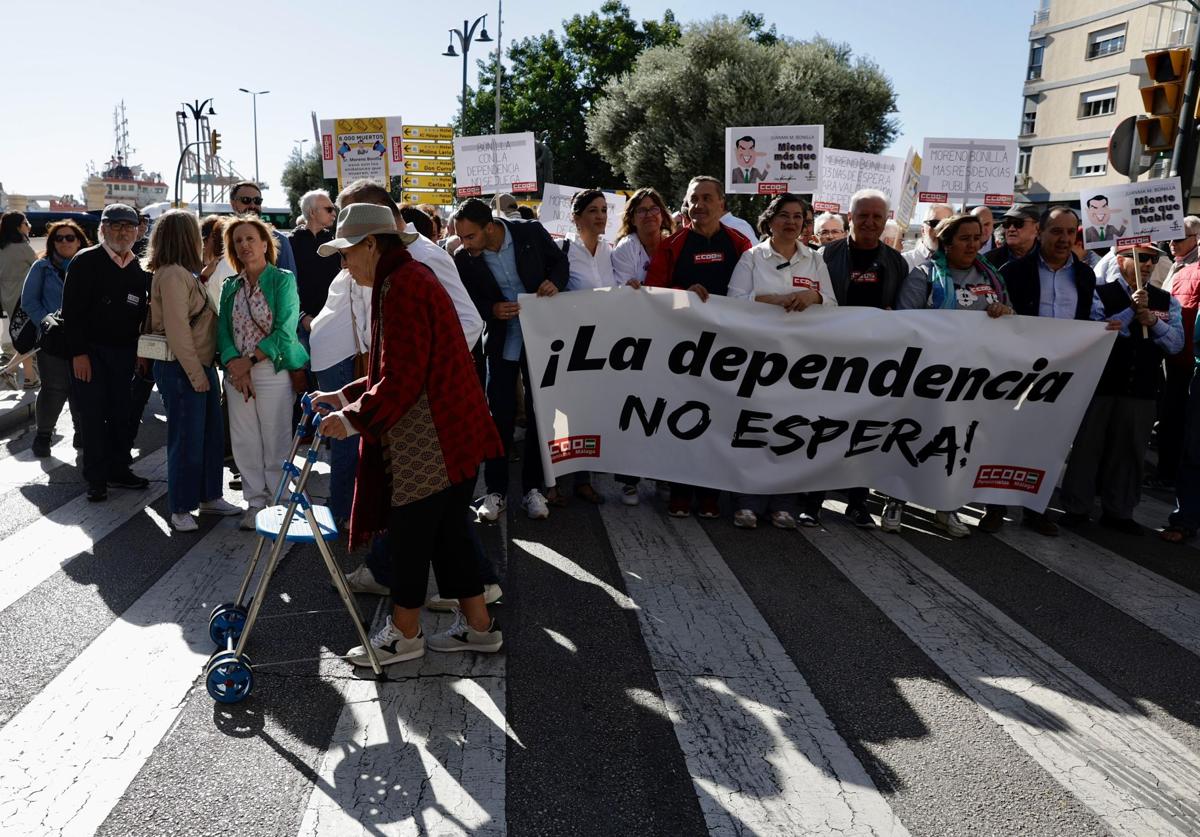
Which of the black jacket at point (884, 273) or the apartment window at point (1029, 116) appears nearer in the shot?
the black jacket at point (884, 273)

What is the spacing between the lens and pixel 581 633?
4629 millimetres

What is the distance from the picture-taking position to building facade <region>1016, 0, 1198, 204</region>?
3894 cm

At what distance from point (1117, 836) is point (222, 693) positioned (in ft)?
10.7

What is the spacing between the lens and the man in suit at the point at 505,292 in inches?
255

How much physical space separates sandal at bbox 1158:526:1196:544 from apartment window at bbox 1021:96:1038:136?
→ 45019 mm

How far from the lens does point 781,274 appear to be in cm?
642

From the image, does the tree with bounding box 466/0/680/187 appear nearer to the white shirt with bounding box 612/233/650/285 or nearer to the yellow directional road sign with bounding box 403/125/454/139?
the yellow directional road sign with bounding box 403/125/454/139

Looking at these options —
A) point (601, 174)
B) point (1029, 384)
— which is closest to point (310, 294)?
point (1029, 384)

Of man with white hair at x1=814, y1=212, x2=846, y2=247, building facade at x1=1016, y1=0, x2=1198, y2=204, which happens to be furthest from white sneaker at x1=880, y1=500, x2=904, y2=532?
building facade at x1=1016, y1=0, x2=1198, y2=204

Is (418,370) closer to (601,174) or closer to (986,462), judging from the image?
(986,462)

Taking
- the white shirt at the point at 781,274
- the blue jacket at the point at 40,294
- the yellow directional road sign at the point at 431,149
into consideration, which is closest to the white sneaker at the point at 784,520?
the white shirt at the point at 781,274

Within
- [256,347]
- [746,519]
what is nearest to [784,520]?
[746,519]

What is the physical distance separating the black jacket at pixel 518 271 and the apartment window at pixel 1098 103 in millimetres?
42633

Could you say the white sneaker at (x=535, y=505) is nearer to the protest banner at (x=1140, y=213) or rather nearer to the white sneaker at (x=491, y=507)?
the white sneaker at (x=491, y=507)
